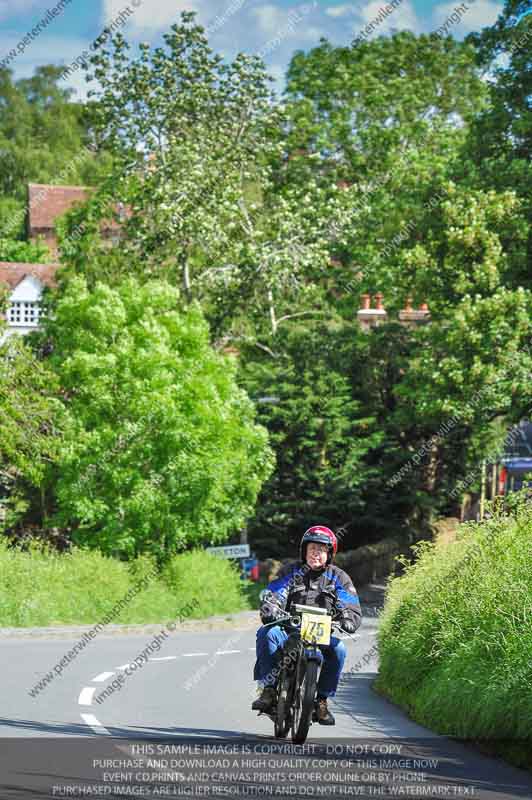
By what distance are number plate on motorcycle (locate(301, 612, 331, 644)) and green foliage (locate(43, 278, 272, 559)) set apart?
2711 centimetres

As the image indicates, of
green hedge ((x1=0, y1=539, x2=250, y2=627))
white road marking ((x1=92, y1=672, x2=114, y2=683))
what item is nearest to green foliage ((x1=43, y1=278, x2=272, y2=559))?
green hedge ((x1=0, y1=539, x2=250, y2=627))

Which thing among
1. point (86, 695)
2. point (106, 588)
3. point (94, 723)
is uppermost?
point (94, 723)

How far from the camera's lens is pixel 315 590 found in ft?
38.3

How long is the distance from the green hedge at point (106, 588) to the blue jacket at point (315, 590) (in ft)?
67.7

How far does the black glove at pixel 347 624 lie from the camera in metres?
11.5

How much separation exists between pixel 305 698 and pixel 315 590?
3.02ft

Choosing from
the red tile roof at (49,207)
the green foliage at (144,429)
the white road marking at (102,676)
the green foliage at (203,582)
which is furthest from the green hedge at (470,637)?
the red tile roof at (49,207)

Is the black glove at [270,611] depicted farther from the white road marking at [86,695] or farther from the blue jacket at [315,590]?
the white road marking at [86,695]

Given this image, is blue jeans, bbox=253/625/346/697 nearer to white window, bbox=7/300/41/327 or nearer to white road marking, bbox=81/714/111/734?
white road marking, bbox=81/714/111/734

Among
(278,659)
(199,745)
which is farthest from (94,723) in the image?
(278,659)

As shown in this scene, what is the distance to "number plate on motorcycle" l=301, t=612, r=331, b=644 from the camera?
37.6 feet

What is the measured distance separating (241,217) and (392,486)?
34.0 feet

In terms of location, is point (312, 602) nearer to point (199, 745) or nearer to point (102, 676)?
point (199, 745)

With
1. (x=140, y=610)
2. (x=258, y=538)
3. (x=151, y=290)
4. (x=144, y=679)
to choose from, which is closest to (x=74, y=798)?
(x=144, y=679)
